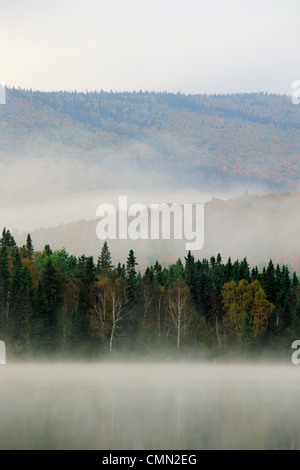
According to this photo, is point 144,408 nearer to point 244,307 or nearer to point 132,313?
point 132,313

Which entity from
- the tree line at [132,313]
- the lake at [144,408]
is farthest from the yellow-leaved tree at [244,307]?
the lake at [144,408]

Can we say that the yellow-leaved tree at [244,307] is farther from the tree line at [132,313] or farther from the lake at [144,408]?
the lake at [144,408]

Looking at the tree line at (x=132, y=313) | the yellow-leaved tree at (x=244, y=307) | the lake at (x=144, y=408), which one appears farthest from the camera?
the yellow-leaved tree at (x=244, y=307)

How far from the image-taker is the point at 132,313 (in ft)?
392

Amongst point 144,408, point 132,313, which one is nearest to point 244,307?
point 132,313

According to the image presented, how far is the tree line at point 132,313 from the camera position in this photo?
367 ft

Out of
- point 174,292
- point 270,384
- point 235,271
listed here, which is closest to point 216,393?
point 270,384

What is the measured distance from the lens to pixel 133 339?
384 ft

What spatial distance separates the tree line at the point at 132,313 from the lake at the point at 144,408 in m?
6.11

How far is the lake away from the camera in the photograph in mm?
54312

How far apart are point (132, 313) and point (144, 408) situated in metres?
51.1
